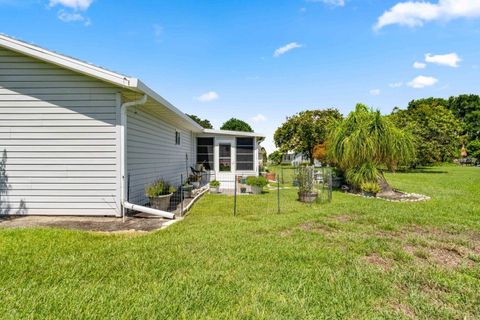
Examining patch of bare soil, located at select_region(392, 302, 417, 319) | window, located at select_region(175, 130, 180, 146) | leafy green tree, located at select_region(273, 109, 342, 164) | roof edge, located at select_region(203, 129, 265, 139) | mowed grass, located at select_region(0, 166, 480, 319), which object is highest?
leafy green tree, located at select_region(273, 109, 342, 164)

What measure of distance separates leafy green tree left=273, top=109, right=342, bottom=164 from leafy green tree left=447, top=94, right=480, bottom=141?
25.6m

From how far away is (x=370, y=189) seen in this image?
966cm

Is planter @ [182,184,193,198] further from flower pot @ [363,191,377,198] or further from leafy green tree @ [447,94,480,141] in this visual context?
leafy green tree @ [447,94,480,141]

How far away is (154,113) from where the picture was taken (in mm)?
7922

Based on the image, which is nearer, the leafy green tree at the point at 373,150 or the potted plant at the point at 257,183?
the leafy green tree at the point at 373,150

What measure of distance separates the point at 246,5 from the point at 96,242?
9.07 meters

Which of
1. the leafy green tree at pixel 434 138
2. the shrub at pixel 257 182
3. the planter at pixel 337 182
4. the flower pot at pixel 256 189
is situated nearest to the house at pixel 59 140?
the shrub at pixel 257 182

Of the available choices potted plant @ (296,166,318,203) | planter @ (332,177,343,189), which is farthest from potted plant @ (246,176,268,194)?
planter @ (332,177,343,189)

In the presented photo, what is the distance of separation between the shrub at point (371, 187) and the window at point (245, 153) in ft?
17.9

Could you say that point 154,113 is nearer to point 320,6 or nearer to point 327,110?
point 320,6

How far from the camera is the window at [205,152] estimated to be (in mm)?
13609

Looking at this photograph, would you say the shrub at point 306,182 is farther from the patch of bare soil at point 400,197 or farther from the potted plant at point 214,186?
the potted plant at point 214,186

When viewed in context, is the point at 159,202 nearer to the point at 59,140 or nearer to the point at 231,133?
the point at 59,140

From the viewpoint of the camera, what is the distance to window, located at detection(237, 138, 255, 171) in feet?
43.3
